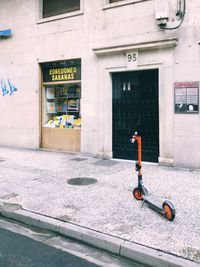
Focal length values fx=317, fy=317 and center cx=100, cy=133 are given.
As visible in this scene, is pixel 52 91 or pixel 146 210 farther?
pixel 52 91

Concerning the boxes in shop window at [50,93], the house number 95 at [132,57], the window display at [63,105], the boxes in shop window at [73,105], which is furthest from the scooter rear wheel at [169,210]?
the boxes in shop window at [50,93]

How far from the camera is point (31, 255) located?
162 inches

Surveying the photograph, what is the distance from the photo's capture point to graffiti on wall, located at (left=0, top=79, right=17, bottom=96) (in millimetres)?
13270

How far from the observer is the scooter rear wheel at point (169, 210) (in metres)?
5.00

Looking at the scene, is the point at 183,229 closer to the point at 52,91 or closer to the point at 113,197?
the point at 113,197

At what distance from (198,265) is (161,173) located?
16.2 ft

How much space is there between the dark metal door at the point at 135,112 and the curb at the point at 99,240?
5.27m

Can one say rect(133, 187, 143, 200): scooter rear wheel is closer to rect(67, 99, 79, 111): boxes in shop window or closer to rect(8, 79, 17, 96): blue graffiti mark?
rect(67, 99, 79, 111): boxes in shop window

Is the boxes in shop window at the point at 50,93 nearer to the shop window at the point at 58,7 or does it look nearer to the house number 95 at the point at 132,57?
the shop window at the point at 58,7

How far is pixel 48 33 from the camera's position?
12.0 meters

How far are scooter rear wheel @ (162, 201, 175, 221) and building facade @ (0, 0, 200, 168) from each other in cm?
429

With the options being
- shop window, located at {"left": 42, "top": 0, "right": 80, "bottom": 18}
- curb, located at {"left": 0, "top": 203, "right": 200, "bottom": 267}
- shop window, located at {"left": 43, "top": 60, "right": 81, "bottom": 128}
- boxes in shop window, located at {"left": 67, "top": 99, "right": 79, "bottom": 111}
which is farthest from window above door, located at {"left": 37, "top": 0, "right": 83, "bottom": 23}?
curb, located at {"left": 0, "top": 203, "right": 200, "bottom": 267}

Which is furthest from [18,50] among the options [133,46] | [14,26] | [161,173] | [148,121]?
[161,173]

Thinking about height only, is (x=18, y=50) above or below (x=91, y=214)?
above
